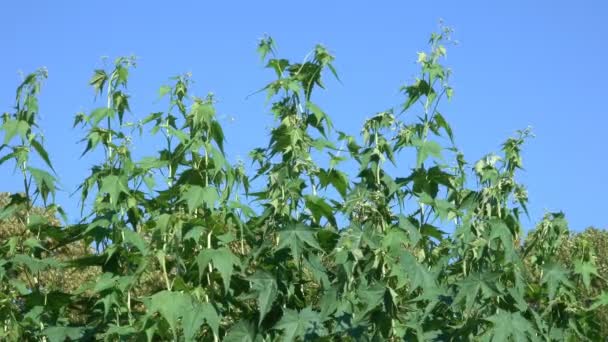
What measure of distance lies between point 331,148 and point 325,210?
Result: 398 millimetres

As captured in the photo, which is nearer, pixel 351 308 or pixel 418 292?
pixel 351 308

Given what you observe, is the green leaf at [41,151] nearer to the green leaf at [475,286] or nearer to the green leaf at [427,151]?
the green leaf at [427,151]

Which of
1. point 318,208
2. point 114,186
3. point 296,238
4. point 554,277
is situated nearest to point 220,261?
point 296,238

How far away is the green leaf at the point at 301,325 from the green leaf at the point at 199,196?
0.68 m

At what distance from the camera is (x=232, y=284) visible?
571 centimetres

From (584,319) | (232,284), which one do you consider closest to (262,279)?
(232,284)

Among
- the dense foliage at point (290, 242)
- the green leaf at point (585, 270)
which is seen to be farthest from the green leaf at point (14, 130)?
the green leaf at point (585, 270)

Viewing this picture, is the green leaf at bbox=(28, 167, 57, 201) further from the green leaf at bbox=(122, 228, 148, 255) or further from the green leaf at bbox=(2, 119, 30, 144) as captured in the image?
the green leaf at bbox=(122, 228, 148, 255)

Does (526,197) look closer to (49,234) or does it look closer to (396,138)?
(396,138)

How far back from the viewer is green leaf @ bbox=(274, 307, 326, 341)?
530 centimetres

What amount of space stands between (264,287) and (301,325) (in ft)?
0.89

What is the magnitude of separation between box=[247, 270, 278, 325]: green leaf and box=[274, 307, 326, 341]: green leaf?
3.9 inches

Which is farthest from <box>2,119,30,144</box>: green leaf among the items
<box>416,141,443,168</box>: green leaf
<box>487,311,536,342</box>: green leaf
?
<box>487,311,536,342</box>: green leaf

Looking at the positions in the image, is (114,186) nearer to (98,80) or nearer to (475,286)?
(98,80)
